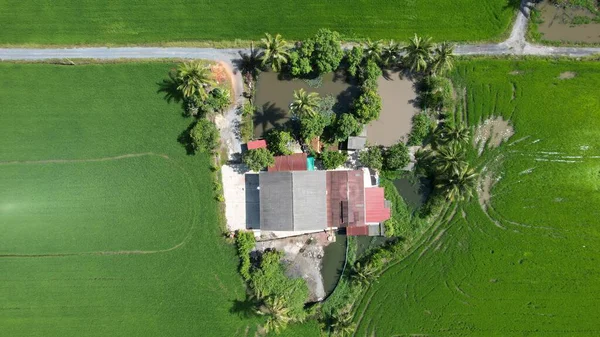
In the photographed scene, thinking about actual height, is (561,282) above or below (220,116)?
below

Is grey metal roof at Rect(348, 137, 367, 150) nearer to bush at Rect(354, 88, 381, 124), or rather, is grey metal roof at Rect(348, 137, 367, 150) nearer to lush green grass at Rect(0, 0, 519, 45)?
bush at Rect(354, 88, 381, 124)

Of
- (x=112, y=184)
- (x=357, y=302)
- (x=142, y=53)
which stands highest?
(x=142, y=53)

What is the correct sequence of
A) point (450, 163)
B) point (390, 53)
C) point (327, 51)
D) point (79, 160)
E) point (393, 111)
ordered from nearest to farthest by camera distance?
point (450, 163) < point (327, 51) < point (390, 53) < point (393, 111) < point (79, 160)

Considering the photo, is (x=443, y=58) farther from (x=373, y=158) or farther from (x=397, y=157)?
(x=373, y=158)

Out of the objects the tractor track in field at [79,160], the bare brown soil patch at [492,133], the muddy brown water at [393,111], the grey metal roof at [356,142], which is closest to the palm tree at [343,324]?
the grey metal roof at [356,142]

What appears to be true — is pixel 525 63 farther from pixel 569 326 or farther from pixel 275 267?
pixel 275 267

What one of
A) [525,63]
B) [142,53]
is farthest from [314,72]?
[525,63]

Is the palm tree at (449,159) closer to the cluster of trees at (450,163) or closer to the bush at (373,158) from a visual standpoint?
the cluster of trees at (450,163)

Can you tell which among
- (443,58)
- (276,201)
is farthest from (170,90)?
(443,58)
